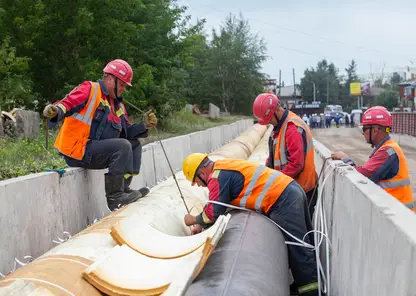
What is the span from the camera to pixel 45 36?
14297 mm

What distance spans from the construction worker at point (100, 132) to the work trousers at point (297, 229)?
1814mm

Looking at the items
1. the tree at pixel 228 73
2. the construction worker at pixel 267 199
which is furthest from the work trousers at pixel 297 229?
the tree at pixel 228 73

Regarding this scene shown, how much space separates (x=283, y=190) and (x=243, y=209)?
0.42 m

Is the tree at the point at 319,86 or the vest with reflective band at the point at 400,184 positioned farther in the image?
the tree at the point at 319,86

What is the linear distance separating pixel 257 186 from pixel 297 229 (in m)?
0.56

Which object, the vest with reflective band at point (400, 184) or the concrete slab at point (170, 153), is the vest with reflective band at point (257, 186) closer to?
the vest with reflective band at point (400, 184)

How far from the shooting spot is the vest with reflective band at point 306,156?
612 centimetres

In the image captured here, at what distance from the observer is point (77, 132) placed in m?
5.68

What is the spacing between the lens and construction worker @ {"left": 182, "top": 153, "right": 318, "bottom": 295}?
16.1 feet

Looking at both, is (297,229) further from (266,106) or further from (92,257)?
(92,257)

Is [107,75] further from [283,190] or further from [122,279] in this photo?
[122,279]

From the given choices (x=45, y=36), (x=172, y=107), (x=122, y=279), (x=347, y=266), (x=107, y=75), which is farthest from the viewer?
(x=172, y=107)

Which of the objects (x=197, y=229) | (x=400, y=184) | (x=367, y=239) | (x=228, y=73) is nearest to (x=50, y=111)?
(x=197, y=229)

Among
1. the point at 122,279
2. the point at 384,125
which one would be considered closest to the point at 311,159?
the point at 384,125
